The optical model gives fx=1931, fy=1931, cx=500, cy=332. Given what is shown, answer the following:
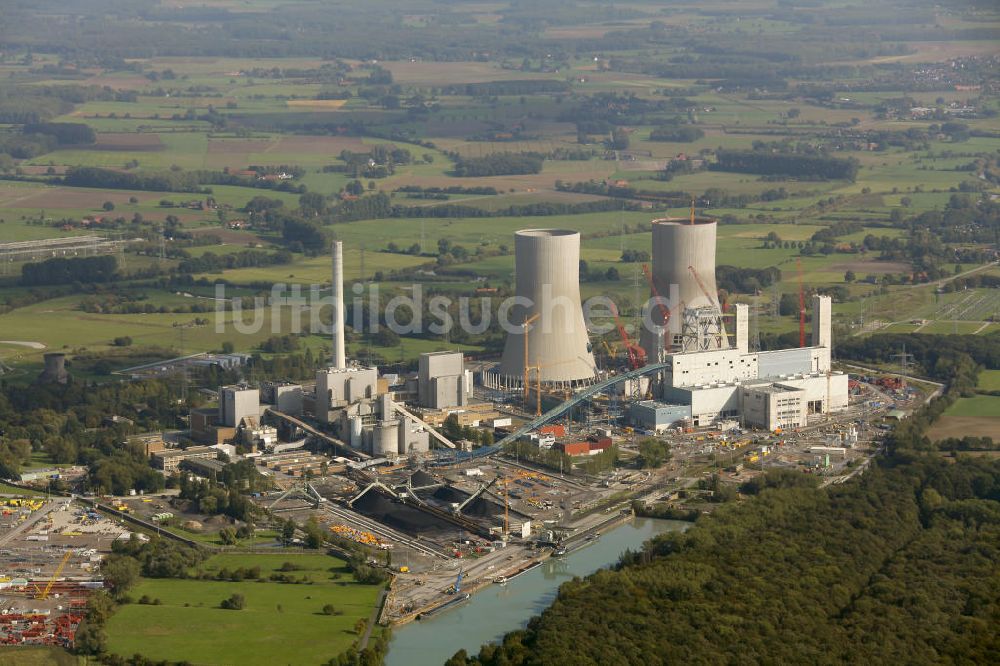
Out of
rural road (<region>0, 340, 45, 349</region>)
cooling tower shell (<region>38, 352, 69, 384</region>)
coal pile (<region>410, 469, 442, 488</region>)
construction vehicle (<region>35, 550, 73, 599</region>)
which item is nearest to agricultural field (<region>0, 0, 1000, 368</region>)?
rural road (<region>0, 340, 45, 349</region>)

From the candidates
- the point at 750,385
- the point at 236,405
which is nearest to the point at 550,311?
the point at 750,385

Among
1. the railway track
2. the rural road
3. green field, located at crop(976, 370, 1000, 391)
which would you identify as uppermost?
the rural road

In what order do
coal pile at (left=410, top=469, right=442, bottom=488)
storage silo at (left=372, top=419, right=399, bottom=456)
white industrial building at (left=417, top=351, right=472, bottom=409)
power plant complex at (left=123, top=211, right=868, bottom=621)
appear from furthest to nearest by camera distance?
white industrial building at (left=417, top=351, right=472, bottom=409)
storage silo at (left=372, top=419, right=399, bottom=456)
coal pile at (left=410, top=469, right=442, bottom=488)
power plant complex at (left=123, top=211, right=868, bottom=621)

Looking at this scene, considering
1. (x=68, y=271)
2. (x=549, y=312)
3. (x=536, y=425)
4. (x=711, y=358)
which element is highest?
(x=549, y=312)

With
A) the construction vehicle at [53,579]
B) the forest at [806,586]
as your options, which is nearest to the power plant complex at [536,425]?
the forest at [806,586]

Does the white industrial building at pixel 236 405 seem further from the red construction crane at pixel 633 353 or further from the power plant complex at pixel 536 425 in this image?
the red construction crane at pixel 633 353

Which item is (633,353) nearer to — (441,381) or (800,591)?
(441,381)

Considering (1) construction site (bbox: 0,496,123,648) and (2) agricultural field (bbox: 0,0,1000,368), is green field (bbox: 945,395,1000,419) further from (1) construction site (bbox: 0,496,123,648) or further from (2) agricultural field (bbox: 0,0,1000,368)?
(1) construction site (bbox: 0,496,123,648)
